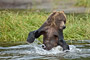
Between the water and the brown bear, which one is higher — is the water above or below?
below

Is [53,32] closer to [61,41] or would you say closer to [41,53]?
[61,41]

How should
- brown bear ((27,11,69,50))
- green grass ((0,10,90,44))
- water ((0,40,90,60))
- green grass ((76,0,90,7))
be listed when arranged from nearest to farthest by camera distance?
water ((0,40,90,60)) → brown bear ((27,11,69,50)) → green grass ((0,10,90,44)) → green grass ((76,0,90,7))

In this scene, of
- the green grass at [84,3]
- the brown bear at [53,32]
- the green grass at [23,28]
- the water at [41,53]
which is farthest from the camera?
the green grass at [84,3]

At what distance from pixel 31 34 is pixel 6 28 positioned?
2.96 meters

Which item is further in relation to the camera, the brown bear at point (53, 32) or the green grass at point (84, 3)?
the green grass at point (84, 3)

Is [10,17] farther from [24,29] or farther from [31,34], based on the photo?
[31,34]

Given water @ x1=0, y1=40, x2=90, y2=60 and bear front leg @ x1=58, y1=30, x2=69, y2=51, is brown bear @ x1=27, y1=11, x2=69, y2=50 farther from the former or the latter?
water @ x1=0, y1=40, x2=90, y2=60

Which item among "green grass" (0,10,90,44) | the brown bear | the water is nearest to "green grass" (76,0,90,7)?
"green grass" (0,10,90,44)

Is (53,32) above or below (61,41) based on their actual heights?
above

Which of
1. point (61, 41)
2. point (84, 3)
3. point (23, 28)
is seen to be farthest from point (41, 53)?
point (84, 3)

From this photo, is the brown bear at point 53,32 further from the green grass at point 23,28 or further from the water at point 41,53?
the green grass at point 23,28

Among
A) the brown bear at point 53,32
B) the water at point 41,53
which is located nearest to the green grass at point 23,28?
the water at point 41,53

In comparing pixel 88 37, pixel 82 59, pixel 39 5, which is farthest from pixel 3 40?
pixel 39 5

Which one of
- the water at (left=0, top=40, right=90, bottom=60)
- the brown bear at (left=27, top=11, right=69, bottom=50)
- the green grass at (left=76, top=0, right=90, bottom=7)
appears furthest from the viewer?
the green grass at (left=76, top=0, right=90, bottom=7)
